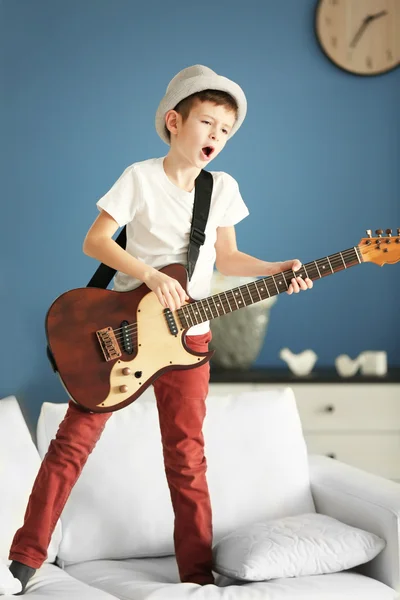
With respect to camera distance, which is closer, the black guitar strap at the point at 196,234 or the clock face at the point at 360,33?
the black guitar strap at the point at 196,234

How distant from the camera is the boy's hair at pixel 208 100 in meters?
1.93

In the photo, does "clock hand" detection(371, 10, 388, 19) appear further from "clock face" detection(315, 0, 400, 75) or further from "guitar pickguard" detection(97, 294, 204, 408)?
"guitar pickguard" detection(97, 294, 204, 408)

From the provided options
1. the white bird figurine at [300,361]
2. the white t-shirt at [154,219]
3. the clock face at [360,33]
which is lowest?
the white bird figurine at [300,361]

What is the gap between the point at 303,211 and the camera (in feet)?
11.2

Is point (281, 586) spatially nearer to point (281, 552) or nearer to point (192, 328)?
point (281, 552)

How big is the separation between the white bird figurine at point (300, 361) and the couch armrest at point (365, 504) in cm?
65

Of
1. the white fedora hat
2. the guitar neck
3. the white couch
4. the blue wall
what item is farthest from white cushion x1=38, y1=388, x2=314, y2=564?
the blue wall

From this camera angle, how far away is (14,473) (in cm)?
214

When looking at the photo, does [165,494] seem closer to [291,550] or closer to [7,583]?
[291,550]

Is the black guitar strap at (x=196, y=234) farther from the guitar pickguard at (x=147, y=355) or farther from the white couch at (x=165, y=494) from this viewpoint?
the white couch at (x=165, y=494)

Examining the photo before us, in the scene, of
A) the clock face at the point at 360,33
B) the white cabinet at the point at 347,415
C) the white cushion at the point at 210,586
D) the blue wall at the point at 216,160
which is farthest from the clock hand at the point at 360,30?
Answer: the white cushion at the point at 210,586

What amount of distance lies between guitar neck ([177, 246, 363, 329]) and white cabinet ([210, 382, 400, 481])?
1.09m

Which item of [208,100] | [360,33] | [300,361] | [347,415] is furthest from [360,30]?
[208,100]

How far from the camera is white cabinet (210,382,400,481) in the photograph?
3.02 metres
